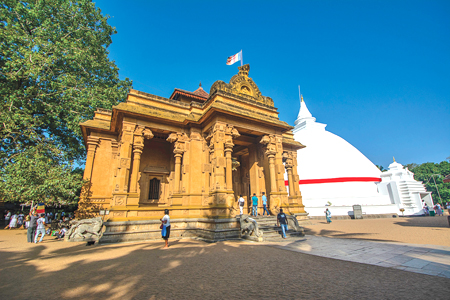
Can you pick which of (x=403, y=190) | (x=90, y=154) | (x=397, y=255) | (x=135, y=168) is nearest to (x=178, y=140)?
(x=135, y=168)

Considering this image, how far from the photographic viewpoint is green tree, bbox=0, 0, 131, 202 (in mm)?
13609

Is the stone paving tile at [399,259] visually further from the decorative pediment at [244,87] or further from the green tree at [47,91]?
the green tree at [47,91]

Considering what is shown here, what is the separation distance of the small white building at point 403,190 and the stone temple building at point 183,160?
949 inches

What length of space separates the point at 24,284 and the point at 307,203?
30.8 metres

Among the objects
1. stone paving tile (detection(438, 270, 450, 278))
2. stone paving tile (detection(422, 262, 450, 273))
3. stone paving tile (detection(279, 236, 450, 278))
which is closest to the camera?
stone paving tile (detection(438, 270, 450, 278))

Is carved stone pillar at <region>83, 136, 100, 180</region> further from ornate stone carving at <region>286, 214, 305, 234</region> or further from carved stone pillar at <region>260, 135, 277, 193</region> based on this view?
ornate stone carving at <region>286, 214, 305, 234</region>

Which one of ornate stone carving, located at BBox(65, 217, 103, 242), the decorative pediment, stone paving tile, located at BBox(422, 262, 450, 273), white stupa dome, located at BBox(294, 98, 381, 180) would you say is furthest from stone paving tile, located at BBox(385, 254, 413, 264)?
white stupa dome, located at BBox(294, 98, 381, 180)

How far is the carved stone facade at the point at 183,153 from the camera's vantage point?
40.9 feet

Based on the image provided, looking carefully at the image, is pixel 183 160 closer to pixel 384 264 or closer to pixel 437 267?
pixel 384 264

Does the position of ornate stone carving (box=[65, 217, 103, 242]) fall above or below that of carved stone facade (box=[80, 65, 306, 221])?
below

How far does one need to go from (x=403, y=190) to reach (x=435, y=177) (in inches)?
1614

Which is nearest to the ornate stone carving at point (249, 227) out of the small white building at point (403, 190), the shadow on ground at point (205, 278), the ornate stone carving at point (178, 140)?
the shadow on ground at point (205, 278)

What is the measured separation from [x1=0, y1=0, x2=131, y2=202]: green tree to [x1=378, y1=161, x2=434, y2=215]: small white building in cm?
3904

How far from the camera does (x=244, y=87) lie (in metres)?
16.5
